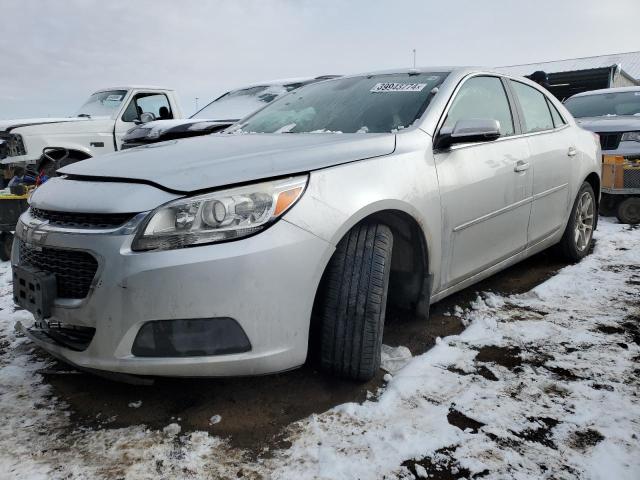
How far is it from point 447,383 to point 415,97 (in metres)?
1.50

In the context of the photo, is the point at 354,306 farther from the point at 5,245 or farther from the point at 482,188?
the point at 5,245

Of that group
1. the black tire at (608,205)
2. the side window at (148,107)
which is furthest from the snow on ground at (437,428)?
the side window at (148,107)

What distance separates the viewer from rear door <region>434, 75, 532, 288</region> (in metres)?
2.63

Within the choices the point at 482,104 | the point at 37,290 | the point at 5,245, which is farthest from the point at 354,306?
the point at 5,245

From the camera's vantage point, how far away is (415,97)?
2824 millimetres

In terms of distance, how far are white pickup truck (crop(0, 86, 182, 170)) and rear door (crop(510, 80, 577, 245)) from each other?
5090 mm

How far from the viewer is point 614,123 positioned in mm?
6336

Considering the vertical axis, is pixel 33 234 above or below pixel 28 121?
below

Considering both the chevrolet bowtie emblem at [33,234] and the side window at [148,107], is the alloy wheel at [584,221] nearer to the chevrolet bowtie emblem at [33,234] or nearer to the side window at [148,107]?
the chevrolet bowtie emblem at [33,234]

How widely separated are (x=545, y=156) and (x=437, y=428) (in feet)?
7.25

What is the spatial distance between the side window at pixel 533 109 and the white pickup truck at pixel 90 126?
198 inches

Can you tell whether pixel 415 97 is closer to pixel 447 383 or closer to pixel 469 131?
pixel 469 131

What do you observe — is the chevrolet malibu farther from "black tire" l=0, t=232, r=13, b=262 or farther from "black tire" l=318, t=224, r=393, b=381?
"black tire" l=0, t=232, r=13, b=262

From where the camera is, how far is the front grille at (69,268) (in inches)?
75.7
